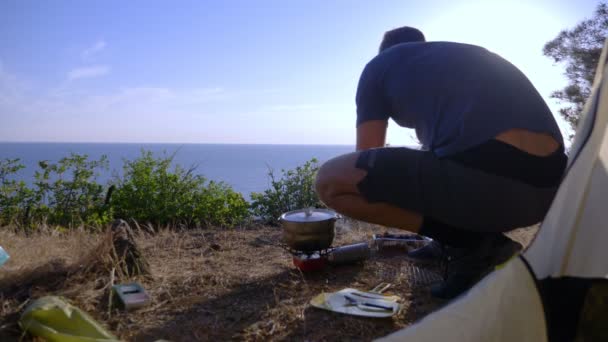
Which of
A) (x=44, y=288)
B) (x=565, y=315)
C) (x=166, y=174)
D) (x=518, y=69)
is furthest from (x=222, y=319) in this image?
(x=166, y=174)

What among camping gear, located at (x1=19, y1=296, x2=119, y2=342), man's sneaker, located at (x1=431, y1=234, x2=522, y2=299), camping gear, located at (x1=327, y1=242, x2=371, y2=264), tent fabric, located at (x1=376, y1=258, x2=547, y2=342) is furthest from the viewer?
camping gear, located at (x1=327, y1=242, x2=371, y2=264)

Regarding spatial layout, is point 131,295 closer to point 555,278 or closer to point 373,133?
point 373,133

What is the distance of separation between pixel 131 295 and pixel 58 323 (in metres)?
0.41

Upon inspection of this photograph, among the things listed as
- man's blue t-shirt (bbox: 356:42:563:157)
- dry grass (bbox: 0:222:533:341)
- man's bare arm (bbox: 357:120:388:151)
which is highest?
man's blue t-shirt (bbox: 356:42:563:157)

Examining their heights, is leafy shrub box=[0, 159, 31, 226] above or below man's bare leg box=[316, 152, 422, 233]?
below

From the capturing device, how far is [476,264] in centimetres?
204

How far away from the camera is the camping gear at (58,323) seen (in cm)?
150

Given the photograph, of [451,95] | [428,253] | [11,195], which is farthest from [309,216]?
[11,195]

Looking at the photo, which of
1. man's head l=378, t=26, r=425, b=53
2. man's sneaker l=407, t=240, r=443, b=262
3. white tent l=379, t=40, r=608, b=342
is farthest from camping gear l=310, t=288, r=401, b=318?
man's head l=378, t=26, r=425, b=53

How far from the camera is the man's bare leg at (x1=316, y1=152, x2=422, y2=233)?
218 centimetres

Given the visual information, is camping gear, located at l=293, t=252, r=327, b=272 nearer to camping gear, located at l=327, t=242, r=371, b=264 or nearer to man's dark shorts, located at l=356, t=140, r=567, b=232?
camping gear, located at l=327, t=242, r=371, b=264

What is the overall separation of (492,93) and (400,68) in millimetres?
475

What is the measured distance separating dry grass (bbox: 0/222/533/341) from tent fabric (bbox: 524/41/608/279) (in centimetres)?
72

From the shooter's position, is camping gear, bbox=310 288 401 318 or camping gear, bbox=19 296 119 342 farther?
camping gear, bbox=310 288 401 318
